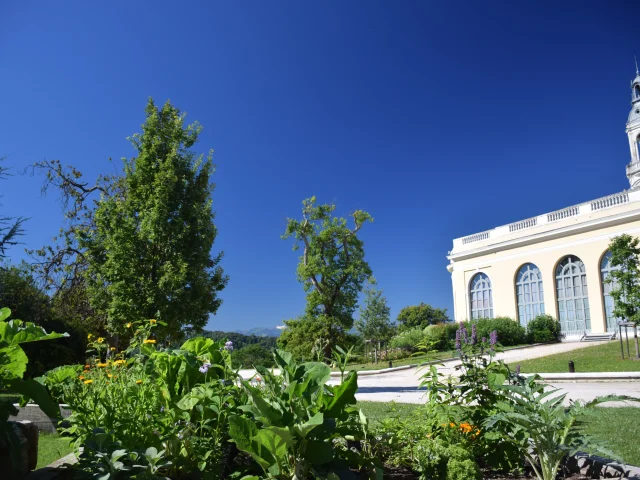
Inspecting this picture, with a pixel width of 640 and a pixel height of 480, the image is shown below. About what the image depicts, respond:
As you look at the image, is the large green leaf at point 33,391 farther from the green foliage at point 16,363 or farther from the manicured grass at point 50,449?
the manicured grass at point 50,449

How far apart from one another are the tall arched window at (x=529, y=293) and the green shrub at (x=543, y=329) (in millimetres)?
1315

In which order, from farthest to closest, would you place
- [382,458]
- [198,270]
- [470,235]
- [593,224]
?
1. [470,235]
2. [593,224]
3. [198,270]
4. [382,458]

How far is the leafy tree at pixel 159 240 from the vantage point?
31.6 ft

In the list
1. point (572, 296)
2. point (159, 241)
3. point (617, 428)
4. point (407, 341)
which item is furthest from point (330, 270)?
point (572, 296)

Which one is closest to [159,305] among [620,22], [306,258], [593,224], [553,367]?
[306,258]

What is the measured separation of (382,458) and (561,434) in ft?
3.51

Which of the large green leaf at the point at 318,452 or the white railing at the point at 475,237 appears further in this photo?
the white railing at the point at 475,237

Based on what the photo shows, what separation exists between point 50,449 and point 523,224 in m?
32.0

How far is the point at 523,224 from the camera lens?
102ft

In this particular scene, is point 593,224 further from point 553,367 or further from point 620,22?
point 620,22

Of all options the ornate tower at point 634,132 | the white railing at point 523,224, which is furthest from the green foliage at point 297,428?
the ornate tower at point 634,132

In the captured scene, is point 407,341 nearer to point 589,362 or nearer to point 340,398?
point 589,362

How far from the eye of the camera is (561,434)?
249 centimetres

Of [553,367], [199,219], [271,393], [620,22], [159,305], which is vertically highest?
[620,22]
